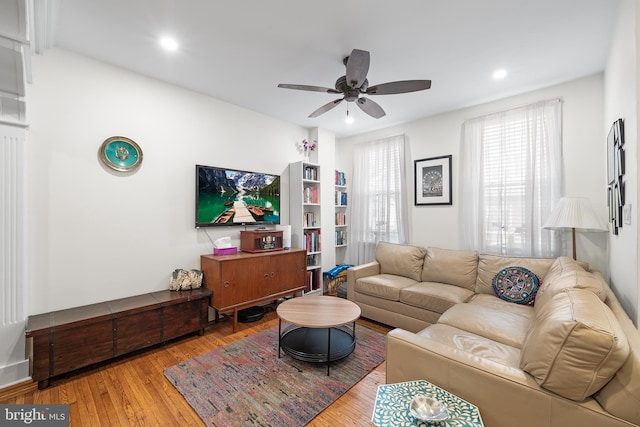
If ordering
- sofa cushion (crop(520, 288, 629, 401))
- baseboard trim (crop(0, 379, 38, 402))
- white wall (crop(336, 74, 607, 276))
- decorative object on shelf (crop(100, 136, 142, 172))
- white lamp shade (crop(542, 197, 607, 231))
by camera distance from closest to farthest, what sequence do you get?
sofa cushion (crop(520, 288, 629, 401)), baseboard trim (crop(0, 379, 38, 402)), white lamp shade (crop(542, 197, 607, 231)), decorative object on shelf (crop(100, 136, 142, 172)), white wall (crop(336, 74, 607, 276))

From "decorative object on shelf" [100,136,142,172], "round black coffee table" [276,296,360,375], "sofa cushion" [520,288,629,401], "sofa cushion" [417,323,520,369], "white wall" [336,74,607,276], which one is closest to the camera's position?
"sofa cushion" [520,288,629,401]

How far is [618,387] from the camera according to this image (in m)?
0.99

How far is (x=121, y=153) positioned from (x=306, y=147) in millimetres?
2484

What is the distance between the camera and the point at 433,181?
3.76 meters

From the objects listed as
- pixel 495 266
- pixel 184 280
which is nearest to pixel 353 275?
pixel 495 266

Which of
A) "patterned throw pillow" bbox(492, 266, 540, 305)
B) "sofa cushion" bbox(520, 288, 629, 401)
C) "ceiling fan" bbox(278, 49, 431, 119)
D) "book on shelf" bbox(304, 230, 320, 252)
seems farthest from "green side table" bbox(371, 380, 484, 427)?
"book on shelf" bbox(304, 230, 320, 252)

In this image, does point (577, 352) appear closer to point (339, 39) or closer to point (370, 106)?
point (370, 106)

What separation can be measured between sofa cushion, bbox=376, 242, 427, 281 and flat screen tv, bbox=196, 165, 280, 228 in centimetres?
161

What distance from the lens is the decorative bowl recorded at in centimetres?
105

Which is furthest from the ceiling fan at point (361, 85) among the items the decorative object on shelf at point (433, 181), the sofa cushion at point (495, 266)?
the sofa cushion at point (495, 266)

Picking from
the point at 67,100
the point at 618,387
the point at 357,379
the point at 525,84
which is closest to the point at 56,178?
the point at 67,100

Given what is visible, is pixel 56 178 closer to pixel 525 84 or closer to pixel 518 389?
pixel 518 389

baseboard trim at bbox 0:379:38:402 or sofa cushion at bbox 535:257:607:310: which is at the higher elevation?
sofa cushion at bbox 535:257:607:310

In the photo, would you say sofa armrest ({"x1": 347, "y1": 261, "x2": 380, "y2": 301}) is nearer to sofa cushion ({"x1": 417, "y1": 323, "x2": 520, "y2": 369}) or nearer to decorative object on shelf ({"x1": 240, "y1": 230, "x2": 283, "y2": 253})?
decorative object on shelf ({"x1": 240, "y1": 230, "x2": 283, "y2": 253})
